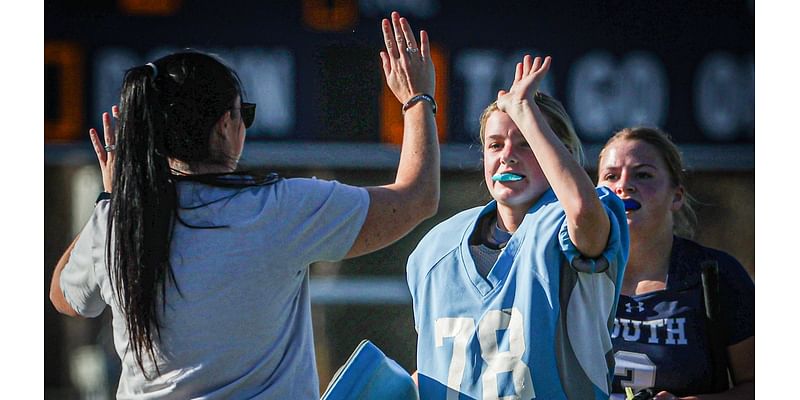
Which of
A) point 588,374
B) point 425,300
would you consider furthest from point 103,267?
point 588,374

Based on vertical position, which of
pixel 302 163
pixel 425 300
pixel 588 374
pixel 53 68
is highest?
pixel 53 68

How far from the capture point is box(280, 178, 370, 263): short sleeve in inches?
65.9

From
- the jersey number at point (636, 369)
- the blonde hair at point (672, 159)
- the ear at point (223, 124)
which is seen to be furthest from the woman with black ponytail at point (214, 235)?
the blonde hair at point (672, 159)

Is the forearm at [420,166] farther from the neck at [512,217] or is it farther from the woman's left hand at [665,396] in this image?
the woman's left hand at [665,396]

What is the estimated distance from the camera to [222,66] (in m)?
1.78

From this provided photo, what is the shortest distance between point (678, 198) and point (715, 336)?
0.41 metres

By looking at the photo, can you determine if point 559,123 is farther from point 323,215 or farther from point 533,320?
point 323,215

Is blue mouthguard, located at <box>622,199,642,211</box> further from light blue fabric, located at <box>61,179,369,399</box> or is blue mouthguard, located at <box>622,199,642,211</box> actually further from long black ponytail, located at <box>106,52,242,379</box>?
long black ponytail, located at <box>106,52,242,379</box>

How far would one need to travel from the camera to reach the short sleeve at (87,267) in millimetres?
1805

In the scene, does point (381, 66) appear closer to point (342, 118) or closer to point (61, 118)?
point (342, 118)

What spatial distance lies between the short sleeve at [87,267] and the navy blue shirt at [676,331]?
1265 mm

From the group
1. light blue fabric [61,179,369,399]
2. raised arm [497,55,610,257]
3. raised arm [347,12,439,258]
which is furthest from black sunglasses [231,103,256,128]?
raised arm [497,55,610,257]

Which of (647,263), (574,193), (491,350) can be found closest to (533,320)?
(491,350)

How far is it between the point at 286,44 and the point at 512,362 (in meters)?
1.21
